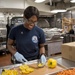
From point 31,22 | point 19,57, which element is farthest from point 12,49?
point 31,22

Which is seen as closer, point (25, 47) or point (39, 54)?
point (25, 47)

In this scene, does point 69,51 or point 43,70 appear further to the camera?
point 69,51

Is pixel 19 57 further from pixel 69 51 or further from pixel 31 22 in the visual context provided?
pixel 69 51

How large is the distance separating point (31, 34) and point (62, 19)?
465 centimetres

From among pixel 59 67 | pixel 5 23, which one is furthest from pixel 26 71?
pixel 5 23

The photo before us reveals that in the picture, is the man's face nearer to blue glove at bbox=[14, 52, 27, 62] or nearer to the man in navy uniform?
the man in navy uniform

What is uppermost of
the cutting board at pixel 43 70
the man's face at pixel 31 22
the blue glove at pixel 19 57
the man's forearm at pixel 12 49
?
the man's face at pixel 31 22

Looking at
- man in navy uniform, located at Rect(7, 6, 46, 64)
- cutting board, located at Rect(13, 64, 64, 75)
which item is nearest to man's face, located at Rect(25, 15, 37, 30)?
man in navy uniform, located at Rect(7, 6, 46, 64)

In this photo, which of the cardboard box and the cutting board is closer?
the cutting board

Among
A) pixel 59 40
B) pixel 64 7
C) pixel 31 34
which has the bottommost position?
pixel 59 40

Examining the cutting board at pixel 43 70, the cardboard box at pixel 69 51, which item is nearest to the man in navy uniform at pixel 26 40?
the cutting board at pixel 43 70

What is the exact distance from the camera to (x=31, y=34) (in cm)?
175

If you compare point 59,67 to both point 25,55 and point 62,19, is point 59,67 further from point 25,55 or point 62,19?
point 62,19

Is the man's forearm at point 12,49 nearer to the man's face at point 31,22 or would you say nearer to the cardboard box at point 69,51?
the man's face at point 31,22
